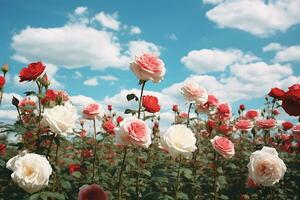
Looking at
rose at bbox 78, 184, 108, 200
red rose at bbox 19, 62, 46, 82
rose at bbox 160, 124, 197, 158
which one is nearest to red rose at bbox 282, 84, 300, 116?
rose at bbox 160, 124, 197, 158

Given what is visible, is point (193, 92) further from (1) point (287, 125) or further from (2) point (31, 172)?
(1) point (287, 125)

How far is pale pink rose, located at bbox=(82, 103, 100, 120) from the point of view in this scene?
5.29m

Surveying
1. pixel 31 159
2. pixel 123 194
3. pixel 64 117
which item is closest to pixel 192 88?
pixel 123 194

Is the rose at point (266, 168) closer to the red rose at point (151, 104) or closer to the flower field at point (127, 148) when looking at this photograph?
the flower field at point (127, 148)

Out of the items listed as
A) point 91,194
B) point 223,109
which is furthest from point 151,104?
point 223,109

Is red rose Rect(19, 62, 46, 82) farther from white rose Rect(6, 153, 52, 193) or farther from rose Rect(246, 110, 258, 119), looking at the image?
rose Rect(246, 110, 258, 119)

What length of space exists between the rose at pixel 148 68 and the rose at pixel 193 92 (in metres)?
1.12

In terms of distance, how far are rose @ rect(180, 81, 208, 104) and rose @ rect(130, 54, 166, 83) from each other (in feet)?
3.68

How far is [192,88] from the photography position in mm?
4621

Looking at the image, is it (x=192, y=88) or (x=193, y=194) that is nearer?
(x=192, y=88)

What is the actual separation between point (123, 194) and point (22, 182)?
7.55 ft

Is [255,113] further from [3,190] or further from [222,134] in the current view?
[3,190]

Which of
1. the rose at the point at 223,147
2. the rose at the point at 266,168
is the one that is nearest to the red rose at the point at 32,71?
the rose at the point at 223,147

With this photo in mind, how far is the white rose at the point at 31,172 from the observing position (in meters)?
2.68
